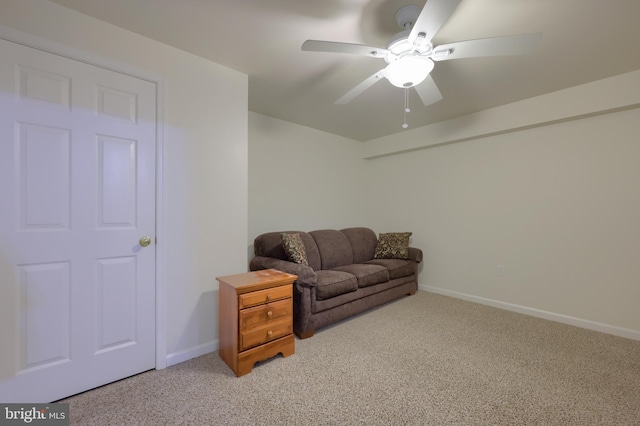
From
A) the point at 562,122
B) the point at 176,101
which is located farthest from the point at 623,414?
the point at 176,101

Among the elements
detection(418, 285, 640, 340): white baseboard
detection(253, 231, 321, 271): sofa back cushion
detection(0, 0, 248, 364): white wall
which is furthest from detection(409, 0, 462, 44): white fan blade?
detection(418, 285, 640, 340): white baseboard

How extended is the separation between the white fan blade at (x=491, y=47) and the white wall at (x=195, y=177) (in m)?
1.71

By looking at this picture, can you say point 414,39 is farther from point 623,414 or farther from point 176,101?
point 623,414

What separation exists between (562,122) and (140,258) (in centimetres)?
430

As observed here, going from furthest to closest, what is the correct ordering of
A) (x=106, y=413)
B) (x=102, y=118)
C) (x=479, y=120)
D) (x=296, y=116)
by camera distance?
(x=296, y=116) → (x=479, y=120) → (x=102, y=118) → (x=106, y=413)

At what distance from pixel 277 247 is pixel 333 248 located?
851 millimetres

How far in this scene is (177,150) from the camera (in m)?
2.10

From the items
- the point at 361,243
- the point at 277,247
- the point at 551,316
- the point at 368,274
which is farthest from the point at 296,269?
the point at 551,316

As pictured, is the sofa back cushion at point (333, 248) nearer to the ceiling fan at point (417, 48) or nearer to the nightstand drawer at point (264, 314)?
the nightstand drawer at point (264, 314)

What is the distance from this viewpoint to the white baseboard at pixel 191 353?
2039mm

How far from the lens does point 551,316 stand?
9.55ft

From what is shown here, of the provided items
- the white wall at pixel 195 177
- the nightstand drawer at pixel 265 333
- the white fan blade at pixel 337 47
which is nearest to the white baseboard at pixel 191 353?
the white wall at pixel 195 177

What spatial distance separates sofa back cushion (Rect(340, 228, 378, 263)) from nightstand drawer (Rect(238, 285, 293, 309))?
1.81 m

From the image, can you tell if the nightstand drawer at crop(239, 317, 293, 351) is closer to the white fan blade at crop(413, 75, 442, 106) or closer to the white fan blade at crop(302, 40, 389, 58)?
the white fan blade at crop(302, 40, 389, 58)
